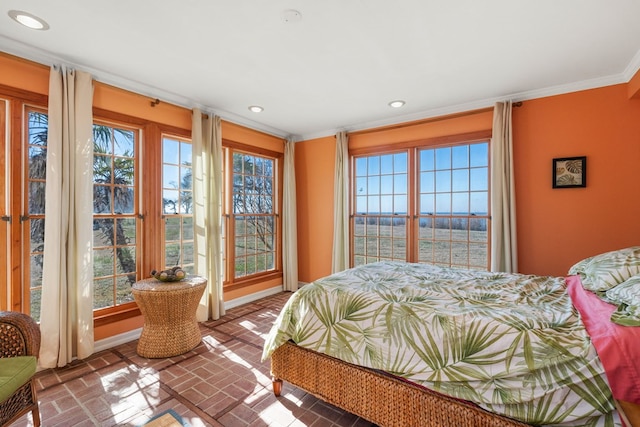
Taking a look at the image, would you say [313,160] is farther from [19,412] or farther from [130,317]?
[19,412]

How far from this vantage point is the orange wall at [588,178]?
282 cm

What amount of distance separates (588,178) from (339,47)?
9.55 feet

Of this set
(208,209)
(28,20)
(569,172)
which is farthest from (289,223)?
(569,172)

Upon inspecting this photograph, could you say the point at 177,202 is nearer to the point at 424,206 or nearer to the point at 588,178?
the point at 424,206

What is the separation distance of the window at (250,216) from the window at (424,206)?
1.44 m

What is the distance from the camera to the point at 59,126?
98.0 inches

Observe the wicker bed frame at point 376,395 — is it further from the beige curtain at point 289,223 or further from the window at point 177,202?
the beige curtain at point 289,223

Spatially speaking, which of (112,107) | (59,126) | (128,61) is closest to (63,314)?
(59,126)

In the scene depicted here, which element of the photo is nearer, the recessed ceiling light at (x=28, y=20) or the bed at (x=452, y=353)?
the bed at (x=452, y=353)

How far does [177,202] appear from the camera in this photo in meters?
3.55

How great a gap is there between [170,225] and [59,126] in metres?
1.42

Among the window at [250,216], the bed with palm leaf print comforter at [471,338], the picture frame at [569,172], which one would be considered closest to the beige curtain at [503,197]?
the picture frame at [569,172]

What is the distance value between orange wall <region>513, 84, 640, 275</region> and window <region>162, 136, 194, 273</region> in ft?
13.2

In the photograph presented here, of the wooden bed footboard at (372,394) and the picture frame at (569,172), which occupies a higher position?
the picture frame at (569,172)
